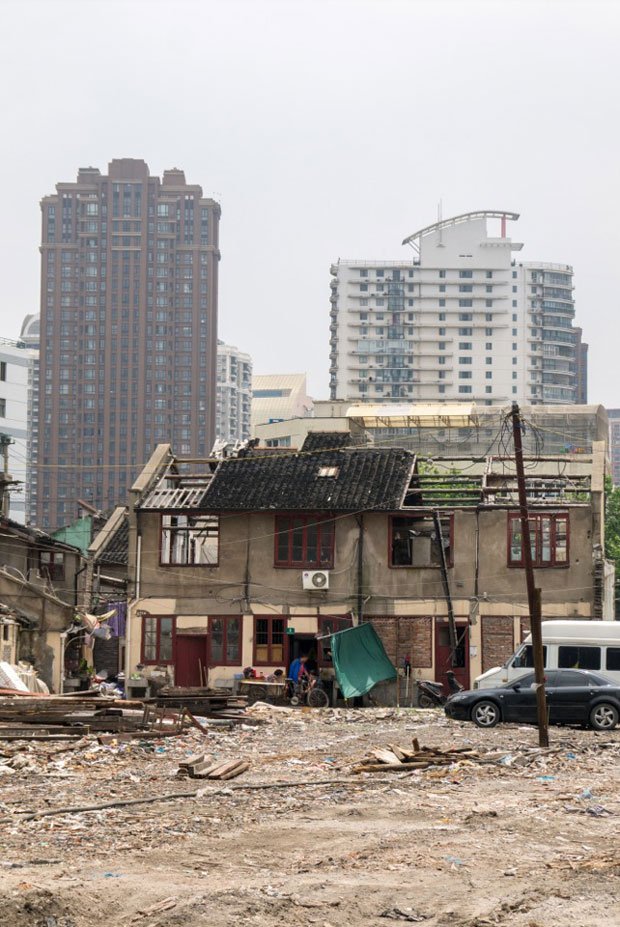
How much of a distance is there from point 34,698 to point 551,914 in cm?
1992

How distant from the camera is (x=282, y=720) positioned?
35.4 metres

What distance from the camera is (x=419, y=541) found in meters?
47.1

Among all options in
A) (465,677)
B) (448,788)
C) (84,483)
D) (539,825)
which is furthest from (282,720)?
(84,483)

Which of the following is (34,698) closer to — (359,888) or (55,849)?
(55,849)

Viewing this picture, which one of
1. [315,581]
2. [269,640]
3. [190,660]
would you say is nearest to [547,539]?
[315,581]

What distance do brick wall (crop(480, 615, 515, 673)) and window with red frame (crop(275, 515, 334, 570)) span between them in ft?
17.8

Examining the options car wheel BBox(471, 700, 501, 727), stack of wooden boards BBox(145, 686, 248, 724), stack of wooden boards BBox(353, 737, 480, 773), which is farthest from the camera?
stack of wooden boards BBox(145, 686, 248, 724)

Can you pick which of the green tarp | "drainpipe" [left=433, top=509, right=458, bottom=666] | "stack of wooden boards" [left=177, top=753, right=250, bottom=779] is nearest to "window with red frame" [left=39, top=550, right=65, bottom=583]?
the green tarp

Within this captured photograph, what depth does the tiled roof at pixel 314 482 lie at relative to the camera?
1815 inches

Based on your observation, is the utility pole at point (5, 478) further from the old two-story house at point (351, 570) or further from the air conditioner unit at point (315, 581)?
the air conditioner unit at point (315, 581)

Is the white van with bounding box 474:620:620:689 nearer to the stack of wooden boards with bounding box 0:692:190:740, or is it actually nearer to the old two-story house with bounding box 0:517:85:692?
the stack of wooden boards with bounding box 0:692:190:740

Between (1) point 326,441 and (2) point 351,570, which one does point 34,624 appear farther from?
(1) point 326,441

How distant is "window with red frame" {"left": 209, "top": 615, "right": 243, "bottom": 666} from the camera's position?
151 feet

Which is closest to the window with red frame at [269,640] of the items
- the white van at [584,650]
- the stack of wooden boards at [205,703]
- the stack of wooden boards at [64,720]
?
the stack of wooden boards at [205,703]
